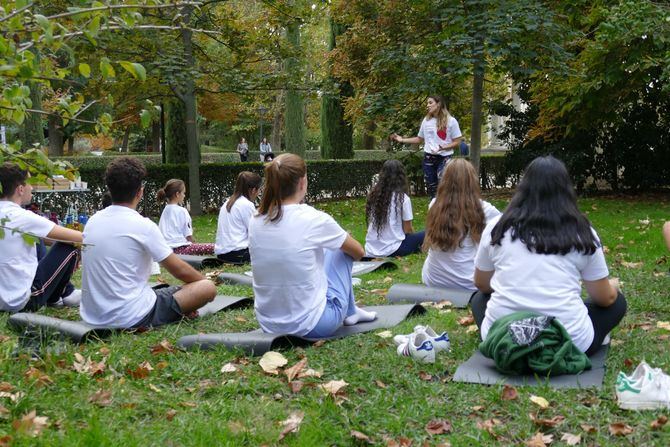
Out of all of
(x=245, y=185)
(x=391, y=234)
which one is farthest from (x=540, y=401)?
(x=245, y=185)

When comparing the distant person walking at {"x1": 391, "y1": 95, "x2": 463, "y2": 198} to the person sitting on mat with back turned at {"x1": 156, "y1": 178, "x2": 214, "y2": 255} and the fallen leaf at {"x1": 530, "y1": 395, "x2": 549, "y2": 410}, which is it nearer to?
the person sitting on mat with back turned at {"x1": 156, "y1": 178, "x2": 214, "y2": 255}

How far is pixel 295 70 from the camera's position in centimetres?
1805

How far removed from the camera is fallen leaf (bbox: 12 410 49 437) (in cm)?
371

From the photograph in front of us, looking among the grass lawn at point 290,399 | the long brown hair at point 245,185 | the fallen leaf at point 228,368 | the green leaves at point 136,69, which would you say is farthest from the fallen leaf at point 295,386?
the long brown hair at point 245,185

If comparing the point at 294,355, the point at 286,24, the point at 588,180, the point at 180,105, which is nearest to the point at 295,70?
the point at 286,24

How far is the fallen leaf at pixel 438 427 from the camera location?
→ 12.5 ft

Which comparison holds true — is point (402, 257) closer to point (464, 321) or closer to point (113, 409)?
point (464, 321)

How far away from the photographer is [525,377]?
4406 mm

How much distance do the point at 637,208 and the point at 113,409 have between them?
13217 millimetres

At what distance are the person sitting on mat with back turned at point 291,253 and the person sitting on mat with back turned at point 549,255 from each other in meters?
1.24

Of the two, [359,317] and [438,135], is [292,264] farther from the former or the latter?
[438,135]

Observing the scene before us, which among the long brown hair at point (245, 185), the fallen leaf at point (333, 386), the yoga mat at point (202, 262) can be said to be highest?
the long brown hair at point (245, 185)

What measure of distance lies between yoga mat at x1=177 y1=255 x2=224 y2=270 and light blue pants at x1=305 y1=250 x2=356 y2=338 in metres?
4.69

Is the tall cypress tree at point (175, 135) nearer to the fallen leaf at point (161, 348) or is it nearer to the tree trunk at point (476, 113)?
the tree trunk at point (476, 113)
